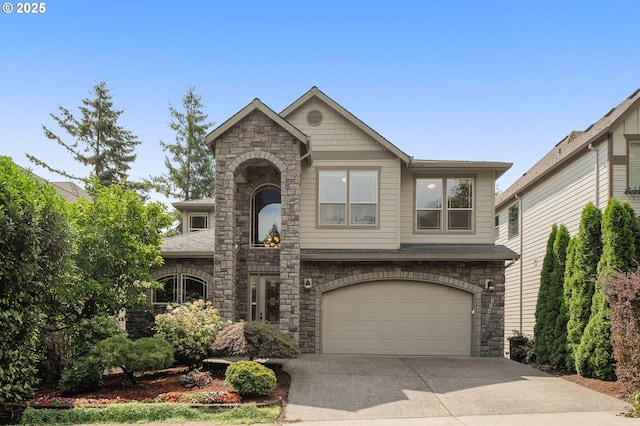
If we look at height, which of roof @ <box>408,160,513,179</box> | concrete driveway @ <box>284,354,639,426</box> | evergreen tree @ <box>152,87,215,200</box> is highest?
evergreen tree @ <box>152,87,215,200</box>

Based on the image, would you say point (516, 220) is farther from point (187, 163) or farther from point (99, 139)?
point (99, 139)

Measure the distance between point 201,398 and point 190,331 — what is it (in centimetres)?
236

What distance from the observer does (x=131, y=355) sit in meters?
8.98

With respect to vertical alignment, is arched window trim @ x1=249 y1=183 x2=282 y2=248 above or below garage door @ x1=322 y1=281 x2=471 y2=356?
above

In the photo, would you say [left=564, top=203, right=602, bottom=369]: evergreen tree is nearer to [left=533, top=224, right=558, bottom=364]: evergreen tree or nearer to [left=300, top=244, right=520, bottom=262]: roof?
[left=533, top=224, right=558, bottom=364]: evergreen tree

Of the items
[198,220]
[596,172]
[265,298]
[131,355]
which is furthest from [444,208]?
[198,220]

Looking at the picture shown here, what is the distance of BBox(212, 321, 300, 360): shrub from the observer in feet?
31.7

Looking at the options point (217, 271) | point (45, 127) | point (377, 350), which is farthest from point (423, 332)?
point (45, 127)

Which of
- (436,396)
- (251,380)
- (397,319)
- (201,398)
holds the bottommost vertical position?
(436,396)

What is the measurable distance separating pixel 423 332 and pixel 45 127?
28.9 metres

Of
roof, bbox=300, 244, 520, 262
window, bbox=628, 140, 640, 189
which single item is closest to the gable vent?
roof, bbox=300, 244, 520, 262

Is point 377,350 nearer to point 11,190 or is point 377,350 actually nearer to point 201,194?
point 11,190

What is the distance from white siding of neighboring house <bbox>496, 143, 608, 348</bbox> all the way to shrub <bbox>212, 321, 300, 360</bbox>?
9.33 meters

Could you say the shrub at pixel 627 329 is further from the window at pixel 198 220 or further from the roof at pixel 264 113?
the window at pixel 198 220
